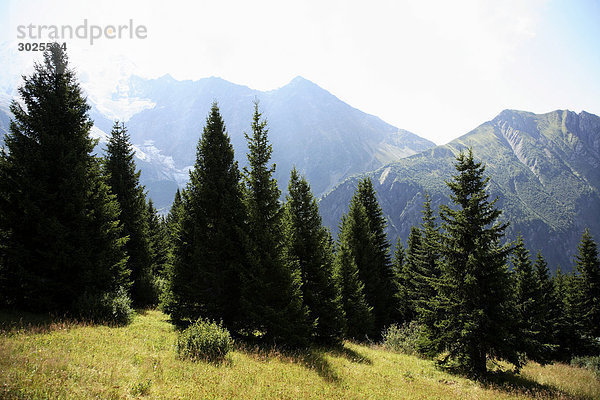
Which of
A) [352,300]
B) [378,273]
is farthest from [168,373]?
[378,273]

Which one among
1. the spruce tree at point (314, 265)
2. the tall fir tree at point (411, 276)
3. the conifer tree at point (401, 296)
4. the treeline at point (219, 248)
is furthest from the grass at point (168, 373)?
the conifer tree at point (401, 296)

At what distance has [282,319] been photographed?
1369 centimetres

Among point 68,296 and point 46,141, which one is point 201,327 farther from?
point 46,141

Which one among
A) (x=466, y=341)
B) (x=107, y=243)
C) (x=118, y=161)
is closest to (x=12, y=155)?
(x=107, y=243)

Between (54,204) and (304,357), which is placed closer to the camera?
(304,357)

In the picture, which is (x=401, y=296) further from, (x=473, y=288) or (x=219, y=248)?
(x=219, y=248)

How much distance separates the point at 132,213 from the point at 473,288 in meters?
26.7

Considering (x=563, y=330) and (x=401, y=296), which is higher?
(x=401, y=296)

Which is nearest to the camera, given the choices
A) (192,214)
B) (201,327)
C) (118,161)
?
(201,327)

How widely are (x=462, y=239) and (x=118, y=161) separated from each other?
2835 centimetres

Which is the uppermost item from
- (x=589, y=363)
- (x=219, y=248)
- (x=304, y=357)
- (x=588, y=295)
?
(x=219, y=248)

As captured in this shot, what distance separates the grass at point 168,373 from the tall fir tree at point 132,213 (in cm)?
1107

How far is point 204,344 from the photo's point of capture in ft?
33.6

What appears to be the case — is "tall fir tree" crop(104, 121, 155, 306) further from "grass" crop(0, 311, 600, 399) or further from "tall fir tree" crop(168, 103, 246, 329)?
"grass" crop(0, 311, 600, 399)
